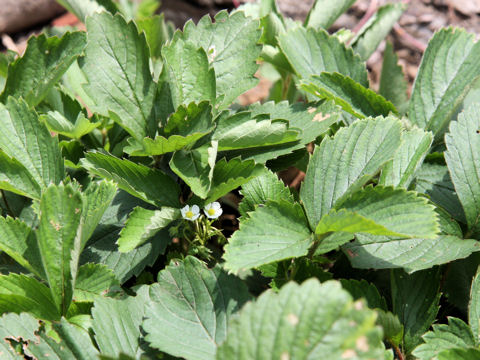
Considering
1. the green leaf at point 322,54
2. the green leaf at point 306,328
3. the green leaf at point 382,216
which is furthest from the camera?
the green leaf at point 322,54

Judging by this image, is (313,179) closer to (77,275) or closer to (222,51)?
(222,51)

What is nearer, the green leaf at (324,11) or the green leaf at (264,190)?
the green leaf at (264,190)

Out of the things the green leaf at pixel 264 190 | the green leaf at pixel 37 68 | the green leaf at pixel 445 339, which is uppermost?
the green leaf at pixel 37 68

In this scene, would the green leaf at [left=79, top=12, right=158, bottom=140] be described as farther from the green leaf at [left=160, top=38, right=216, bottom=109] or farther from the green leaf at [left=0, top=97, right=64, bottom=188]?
the green leaf at [left=0, top=97, right=64, bottom=188]

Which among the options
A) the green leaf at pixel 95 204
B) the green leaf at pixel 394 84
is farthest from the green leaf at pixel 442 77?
the green leaf at pixel 95 204

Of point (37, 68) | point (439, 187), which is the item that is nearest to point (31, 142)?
point (37, 68)

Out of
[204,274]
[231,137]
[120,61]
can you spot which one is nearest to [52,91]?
[120,61]

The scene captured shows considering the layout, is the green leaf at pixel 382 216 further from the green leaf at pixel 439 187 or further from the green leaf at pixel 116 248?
the green leaf at pixel 116 248

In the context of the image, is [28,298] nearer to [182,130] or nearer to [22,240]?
[22,240]
